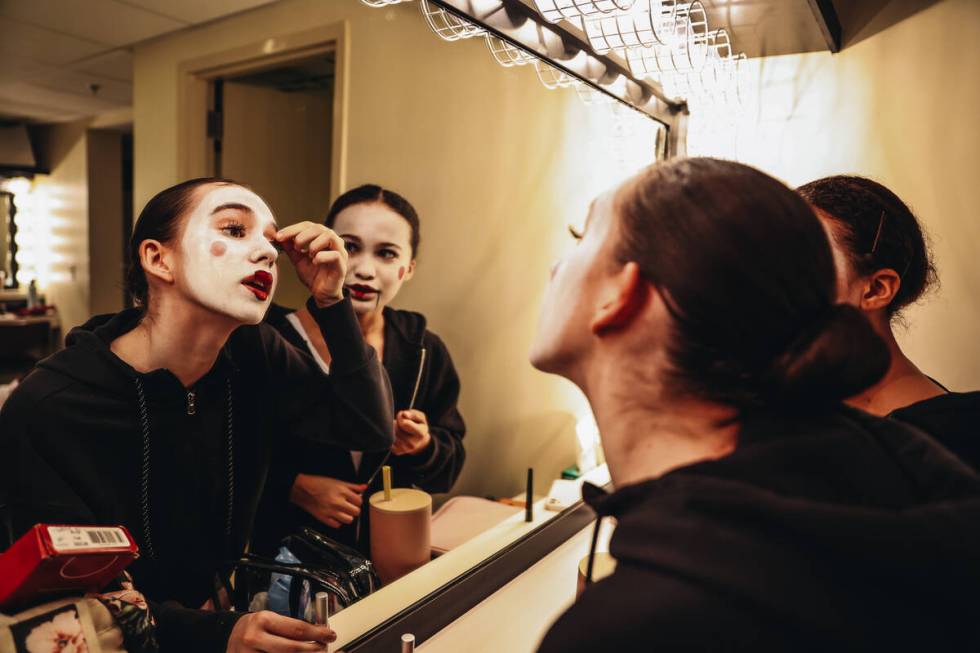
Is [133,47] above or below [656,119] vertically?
below

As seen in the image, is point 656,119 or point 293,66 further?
point 656,119

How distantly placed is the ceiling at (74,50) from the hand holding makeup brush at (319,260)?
347mm

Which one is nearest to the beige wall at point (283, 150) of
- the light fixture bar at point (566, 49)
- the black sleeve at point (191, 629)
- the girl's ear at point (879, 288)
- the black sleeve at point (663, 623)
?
the light fixture bar at point (566, 49)

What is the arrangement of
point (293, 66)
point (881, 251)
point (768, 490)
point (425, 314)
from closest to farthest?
point (768, 490)
point (881, 251)
point (293, 66)
point (425, 314)

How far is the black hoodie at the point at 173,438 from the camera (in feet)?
2.60

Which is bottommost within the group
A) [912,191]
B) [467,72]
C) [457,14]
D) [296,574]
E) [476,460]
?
[476,460]

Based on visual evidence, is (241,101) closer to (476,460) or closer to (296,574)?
(296,574)

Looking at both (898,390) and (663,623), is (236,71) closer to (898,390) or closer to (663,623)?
(663,623)

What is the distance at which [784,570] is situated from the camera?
0.41 metres

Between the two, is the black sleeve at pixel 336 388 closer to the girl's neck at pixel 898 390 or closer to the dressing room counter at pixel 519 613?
the dressing room counter at pixel 519 613

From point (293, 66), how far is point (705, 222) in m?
1.19

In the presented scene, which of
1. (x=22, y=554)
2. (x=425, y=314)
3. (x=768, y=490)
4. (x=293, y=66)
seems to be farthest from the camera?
(x=425, y=314)

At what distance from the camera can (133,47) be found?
0.99 m

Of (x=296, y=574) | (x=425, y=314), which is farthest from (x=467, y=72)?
(x=296, y=574)
